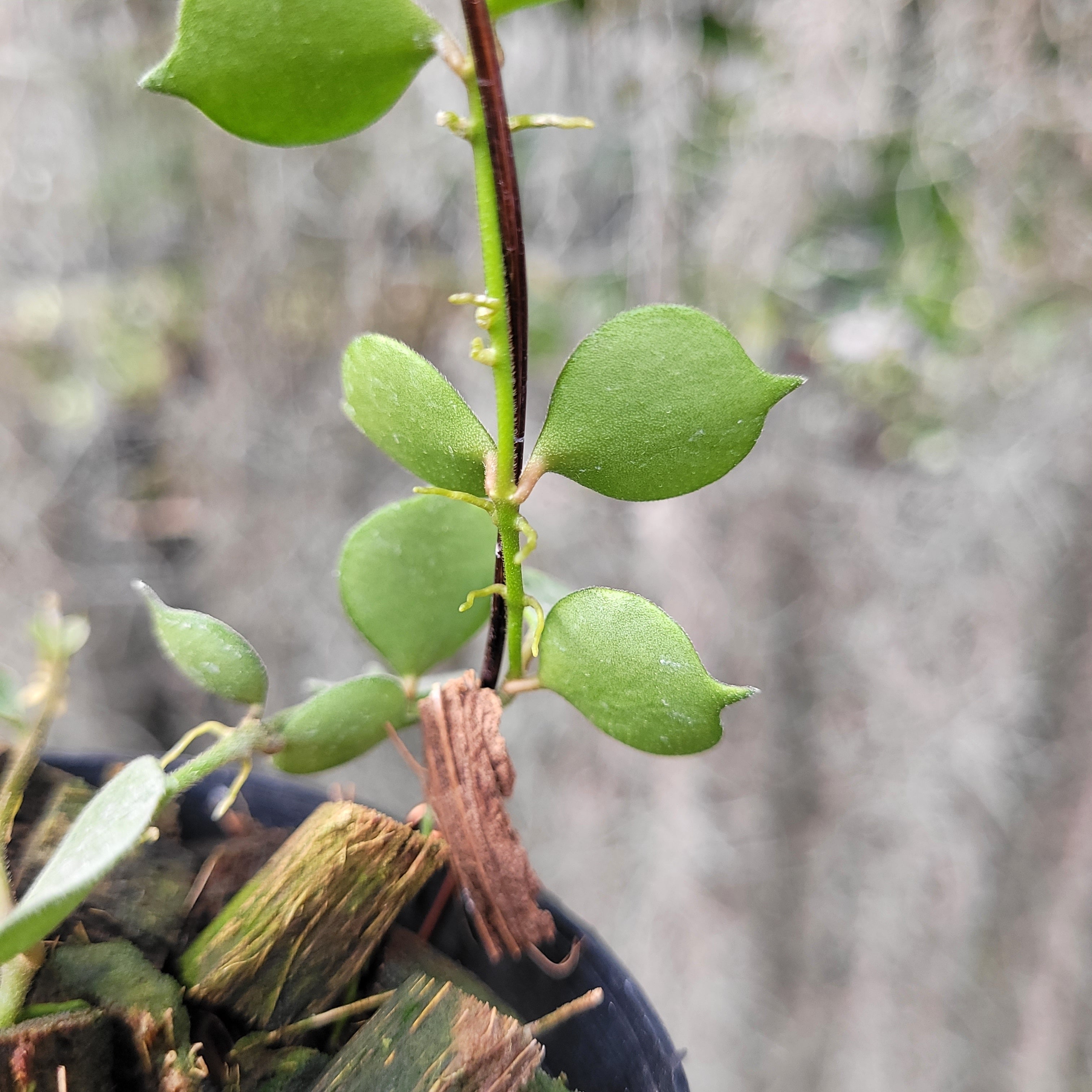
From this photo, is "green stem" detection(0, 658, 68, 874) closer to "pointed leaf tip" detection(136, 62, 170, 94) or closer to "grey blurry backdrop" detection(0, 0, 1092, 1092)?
"pointed leaf tip" detection(136, 62, 170, 94)

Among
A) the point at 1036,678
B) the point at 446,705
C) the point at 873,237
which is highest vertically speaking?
the point at 873,237

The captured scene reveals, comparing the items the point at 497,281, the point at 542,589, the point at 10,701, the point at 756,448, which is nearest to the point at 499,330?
the point at 497,281

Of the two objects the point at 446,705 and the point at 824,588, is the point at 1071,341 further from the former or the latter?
the point at 446,705

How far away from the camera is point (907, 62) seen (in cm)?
60

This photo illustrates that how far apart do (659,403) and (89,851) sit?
0.15 m

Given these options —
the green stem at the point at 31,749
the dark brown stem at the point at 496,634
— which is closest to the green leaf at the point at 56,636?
the green stem at the point at 31,749

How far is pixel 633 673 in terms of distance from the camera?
0.59 feet

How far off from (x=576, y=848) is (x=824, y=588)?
37 cm

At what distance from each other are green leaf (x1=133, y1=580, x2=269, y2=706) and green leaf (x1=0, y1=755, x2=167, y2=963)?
30 mm

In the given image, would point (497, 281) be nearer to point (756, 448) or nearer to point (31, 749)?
point (31, 749)

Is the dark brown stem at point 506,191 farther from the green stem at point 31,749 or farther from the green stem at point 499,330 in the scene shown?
the green stem at point 31,749

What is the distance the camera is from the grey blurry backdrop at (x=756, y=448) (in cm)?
62

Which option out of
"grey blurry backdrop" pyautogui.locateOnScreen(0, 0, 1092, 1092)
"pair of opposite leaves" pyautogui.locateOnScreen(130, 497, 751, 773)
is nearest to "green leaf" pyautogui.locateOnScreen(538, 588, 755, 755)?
"pair of opposite leaves" pyautogui.locateOnScreen(130, 497, 751, 773)

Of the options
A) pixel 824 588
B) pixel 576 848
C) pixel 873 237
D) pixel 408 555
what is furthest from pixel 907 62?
pixel 576 848
